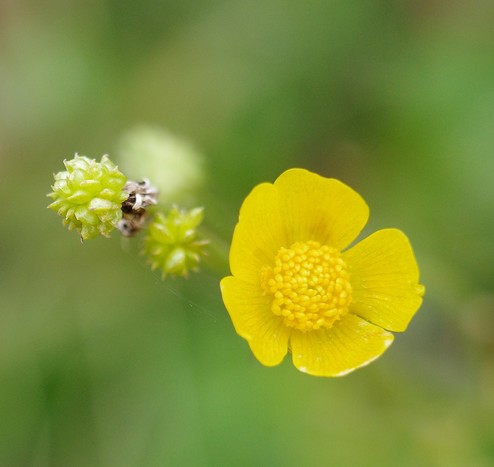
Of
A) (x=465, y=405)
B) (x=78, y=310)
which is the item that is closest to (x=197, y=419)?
(x=78, y=310)

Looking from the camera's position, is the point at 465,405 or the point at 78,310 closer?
the point at 465,405

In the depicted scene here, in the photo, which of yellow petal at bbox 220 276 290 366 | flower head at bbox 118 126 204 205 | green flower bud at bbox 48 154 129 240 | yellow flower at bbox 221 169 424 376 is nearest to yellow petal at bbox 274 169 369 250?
yellow flower at bbox 221 169 424 376

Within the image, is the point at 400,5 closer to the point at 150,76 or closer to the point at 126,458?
the point at 150,76

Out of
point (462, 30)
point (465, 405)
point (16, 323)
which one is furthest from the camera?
point (462, 30)

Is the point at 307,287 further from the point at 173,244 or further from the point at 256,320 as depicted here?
the point at 173,244

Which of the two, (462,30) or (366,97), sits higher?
(462,30)

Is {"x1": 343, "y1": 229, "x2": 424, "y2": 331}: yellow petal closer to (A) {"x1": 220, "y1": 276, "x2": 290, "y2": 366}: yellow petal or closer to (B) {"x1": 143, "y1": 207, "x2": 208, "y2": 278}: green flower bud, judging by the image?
(A) {"x1": 220, "y1": 276, "x2": 290, "y2": 366}: yellow petal
